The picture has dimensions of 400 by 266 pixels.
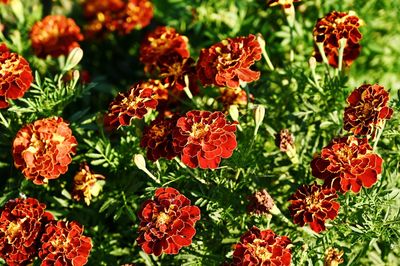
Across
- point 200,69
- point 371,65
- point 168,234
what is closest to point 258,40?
point 200,69

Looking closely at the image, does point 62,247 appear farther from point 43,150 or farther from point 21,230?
point 43,150

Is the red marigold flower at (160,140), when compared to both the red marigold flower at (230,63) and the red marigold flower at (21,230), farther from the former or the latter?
the red marigold flower at (21,230)

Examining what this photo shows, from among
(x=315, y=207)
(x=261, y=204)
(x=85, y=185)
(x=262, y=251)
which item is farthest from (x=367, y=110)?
(x=85, y=185)

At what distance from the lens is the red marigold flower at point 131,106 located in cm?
218

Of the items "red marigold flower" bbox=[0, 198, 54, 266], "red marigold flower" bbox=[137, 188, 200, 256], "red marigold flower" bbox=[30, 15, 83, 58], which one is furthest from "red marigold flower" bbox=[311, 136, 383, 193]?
"red marigold flower" bbox=[30, 15, 83, 58]

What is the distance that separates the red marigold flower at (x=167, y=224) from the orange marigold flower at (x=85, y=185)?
44 cm

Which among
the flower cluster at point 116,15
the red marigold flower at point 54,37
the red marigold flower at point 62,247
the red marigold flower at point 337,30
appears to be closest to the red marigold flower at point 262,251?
the red marigold flower at point 62,247

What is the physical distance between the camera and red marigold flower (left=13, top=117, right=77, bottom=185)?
7.11ft

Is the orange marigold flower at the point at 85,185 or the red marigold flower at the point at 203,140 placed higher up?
the red marigold flower at the point at 203,140

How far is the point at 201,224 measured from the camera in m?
2.37

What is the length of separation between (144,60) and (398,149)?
1.19 metres

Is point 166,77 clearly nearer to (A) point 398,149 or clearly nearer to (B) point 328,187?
(B) point 328,187

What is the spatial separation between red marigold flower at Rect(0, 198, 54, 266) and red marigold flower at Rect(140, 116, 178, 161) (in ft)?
1.56

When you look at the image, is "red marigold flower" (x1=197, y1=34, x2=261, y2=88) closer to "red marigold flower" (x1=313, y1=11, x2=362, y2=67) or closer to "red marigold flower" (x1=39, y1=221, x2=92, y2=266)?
"red marigold flower" (x1=313, y1=11, x2=362, y2=67)
